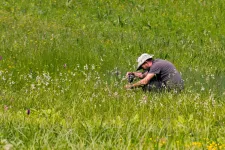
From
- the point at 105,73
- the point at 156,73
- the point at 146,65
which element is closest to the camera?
the point at 156,73

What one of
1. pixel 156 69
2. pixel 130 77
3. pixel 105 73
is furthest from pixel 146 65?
pixel 105 73

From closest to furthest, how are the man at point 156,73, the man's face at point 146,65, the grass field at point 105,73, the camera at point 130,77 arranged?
the grass field at point 105,73 < the man at point 156,73 < the camera at point 130,77 < the man's face at point 146,65

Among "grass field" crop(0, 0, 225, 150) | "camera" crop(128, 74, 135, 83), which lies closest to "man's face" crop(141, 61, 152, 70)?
"camera" crop(128, 74, 135, 83)

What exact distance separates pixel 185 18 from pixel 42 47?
281 inches

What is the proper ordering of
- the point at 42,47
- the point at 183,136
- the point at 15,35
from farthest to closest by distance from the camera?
the point at 15,35, the point at 42,47, the point at 183,136

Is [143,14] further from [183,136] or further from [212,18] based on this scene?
[183,136]

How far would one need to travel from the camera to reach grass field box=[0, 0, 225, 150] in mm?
3699

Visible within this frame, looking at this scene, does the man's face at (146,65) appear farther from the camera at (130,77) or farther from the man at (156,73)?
the camera at (130,77)

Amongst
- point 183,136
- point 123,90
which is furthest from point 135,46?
point 183,136

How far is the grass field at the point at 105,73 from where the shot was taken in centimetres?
370

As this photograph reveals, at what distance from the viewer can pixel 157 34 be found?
632 inches

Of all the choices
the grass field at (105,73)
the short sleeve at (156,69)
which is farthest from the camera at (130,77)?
the short sleeve at (156,69)

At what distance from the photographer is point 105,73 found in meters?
11.3

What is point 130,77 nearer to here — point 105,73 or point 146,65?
point 146,65
